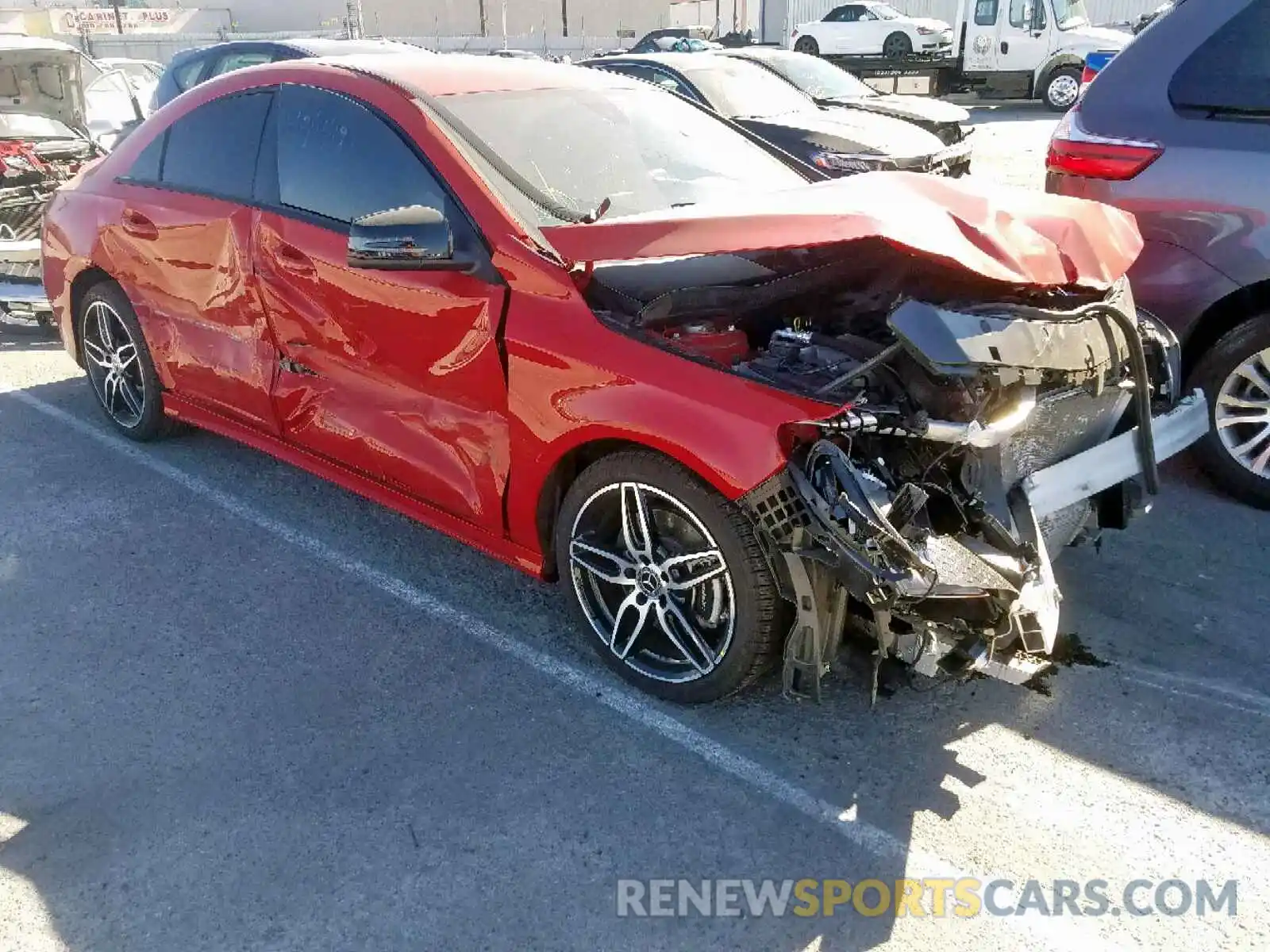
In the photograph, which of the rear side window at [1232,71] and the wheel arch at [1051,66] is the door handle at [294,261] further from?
the wheel arch at [1051,66]

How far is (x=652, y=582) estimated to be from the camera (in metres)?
3.17

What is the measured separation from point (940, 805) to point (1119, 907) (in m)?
0.47

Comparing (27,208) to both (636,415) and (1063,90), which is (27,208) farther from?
(1063,90)

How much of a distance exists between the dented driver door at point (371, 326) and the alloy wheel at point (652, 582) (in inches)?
14.8

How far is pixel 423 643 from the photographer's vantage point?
354cm

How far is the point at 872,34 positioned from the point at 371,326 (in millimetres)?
25371

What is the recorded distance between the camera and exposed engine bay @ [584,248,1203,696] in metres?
2.66

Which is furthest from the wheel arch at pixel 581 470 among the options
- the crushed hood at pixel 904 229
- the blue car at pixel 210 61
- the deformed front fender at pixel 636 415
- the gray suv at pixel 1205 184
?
the blue car at pixel 210 61

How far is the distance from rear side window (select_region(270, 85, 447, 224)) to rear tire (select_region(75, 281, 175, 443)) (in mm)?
1418

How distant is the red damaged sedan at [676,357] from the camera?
2.74m

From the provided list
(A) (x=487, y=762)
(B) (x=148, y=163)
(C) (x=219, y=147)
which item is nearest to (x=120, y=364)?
(B) (x=148, y=163)

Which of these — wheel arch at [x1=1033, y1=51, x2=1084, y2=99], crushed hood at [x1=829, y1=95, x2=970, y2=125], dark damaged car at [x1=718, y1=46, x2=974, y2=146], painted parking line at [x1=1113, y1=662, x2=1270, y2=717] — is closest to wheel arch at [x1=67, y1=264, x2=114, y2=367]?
painted parking line at [x1=1113, y1=662, x2=1270, y2=717]

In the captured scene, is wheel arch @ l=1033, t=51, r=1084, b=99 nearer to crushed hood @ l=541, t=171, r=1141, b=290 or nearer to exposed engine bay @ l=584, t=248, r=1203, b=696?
crushed hood @ l=541, t=171, r=1141, b=290

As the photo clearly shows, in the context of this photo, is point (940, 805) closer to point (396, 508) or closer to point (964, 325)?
point (964, 325)
